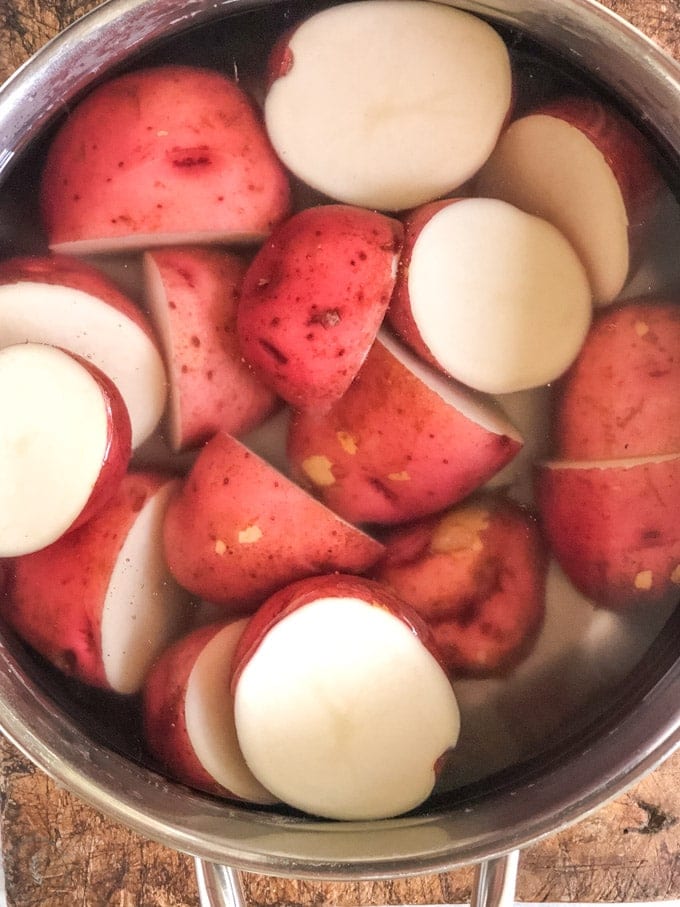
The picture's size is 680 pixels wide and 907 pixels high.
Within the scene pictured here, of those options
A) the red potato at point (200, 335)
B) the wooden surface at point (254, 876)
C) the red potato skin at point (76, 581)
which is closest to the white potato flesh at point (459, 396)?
the red potato at point (200, 335)

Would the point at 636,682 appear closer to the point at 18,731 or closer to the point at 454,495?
the point at 454,495

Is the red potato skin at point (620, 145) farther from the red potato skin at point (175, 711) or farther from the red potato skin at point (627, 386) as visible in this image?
the red potato skin at point (175, 711)

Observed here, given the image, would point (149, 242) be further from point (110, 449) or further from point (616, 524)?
point (616, 524)

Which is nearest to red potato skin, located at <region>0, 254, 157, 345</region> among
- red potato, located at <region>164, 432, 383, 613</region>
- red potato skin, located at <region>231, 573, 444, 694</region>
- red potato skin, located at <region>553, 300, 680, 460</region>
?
red potato, located at <region>164, 432, 383, 613</region>

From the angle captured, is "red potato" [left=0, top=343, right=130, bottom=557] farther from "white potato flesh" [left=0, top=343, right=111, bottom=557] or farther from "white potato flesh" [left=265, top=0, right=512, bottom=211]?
"white potato flesh" [left=265, top=0, right=512, bottom=211]

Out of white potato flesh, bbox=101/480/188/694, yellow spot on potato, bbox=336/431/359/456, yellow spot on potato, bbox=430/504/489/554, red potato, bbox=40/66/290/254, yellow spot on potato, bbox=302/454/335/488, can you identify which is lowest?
white potato flesh, bbox=101/480/188/694

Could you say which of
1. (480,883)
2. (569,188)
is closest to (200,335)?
(569,188)
